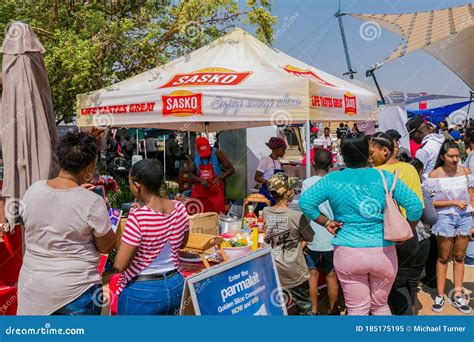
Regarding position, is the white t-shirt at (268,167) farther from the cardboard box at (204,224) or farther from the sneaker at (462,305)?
the sneaker at (462,305)

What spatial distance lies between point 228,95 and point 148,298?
3.17 metres

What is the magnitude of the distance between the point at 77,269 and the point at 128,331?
48 cm

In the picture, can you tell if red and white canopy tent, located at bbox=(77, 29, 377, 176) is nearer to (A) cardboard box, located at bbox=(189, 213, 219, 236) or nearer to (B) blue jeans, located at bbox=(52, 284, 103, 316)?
(A) cardboard box, located at bbox=(189, 213, 219, 236)

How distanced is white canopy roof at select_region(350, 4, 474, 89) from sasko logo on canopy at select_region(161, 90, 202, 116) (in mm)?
9571

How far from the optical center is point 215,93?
535 cm

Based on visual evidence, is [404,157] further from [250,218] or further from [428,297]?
[250,218]

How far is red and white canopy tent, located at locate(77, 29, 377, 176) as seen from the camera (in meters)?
5.27

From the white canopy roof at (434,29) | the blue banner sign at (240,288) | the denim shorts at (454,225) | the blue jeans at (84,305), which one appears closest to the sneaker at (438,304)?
the denim shorts at (454,225)

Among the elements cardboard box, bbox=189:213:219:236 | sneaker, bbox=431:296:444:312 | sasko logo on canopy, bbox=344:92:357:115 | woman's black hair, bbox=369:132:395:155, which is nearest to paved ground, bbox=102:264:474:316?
sneaker, bbox=431:296:444:312

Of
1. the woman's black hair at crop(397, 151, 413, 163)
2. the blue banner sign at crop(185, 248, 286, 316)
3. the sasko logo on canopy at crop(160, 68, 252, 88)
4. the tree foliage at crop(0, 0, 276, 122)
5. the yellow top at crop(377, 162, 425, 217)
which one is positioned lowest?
the blue banner sign at crop(185, 248, 286, 316)

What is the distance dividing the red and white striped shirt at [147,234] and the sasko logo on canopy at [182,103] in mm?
2802

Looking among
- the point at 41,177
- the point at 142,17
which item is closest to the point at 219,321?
the point at 41,177

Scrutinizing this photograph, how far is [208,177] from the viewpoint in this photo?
6.19 m

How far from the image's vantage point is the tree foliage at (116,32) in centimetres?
820
